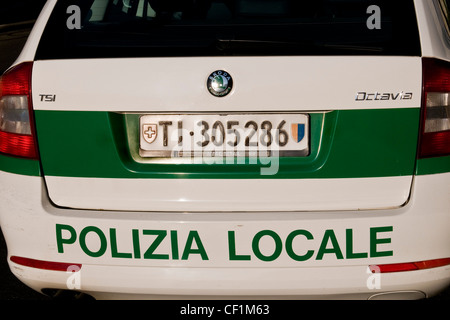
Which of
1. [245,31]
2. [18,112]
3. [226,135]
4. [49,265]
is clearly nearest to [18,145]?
[18,112]

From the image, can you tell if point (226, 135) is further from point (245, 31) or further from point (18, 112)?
point (18, 112)

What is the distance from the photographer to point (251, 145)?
2447 mm

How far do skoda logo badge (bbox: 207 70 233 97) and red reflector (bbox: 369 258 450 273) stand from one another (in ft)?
2.52

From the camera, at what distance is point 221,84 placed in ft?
7.91

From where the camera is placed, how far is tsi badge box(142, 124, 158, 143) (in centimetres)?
246

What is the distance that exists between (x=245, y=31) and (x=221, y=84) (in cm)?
48

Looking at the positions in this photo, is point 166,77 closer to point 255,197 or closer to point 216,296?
point 255,197

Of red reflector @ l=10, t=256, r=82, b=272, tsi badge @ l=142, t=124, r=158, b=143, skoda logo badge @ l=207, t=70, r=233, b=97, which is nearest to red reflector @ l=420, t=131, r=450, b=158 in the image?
skoda logo badge @ l=207, t=70, r=233, b=97

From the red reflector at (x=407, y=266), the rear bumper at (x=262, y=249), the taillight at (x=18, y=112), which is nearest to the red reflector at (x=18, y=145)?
the taillight at (x=18, y=112)

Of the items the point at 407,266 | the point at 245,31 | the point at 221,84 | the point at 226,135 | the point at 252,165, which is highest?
the point at 245,31

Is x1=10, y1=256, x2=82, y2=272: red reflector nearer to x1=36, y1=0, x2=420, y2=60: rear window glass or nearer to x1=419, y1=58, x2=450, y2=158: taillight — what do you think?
x1=36, y1=0, x2=420, y2=60: rear window glass
